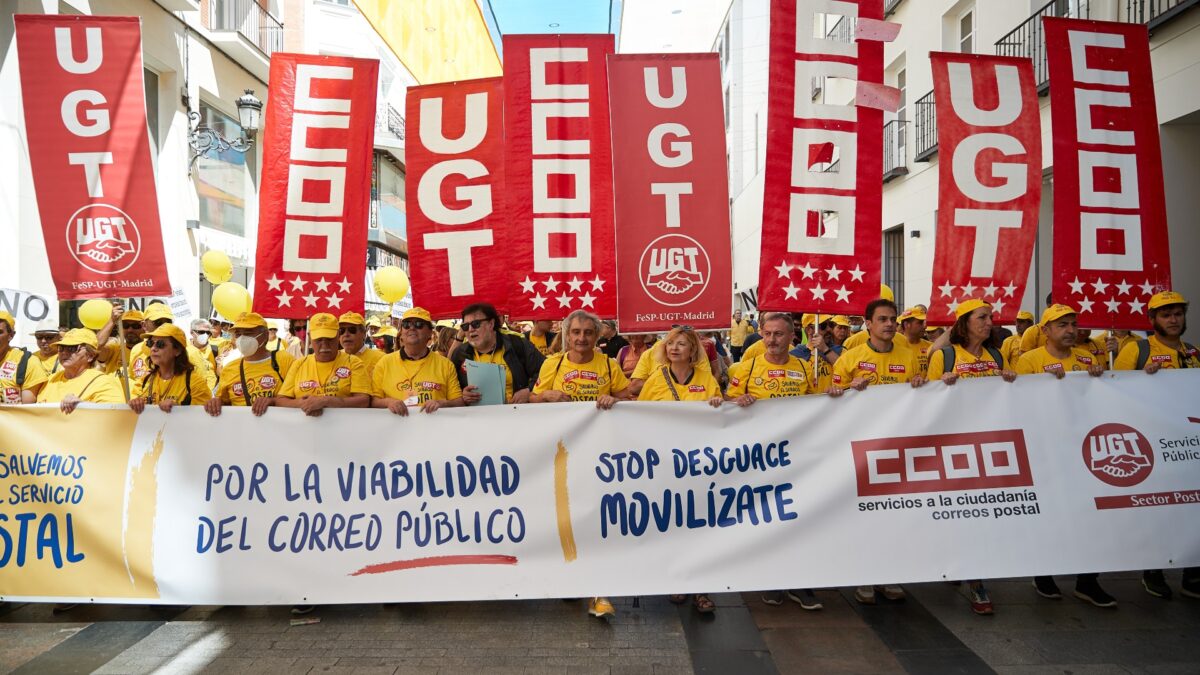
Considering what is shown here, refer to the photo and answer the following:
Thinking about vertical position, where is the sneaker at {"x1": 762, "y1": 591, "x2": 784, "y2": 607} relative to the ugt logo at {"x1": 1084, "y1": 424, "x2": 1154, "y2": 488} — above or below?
below

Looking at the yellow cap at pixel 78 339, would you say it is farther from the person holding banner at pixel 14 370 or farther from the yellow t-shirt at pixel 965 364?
the yellow t-shirt at pixel 965 364

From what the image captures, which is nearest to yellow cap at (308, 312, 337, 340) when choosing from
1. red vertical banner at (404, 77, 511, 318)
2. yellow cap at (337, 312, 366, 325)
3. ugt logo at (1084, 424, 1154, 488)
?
yellow cap at (337, 312, 366, 325)

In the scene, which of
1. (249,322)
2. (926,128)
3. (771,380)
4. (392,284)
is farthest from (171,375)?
(926,128)

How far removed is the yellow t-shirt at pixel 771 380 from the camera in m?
5.41

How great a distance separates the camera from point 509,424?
505 centimetres

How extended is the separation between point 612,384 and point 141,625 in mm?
3094

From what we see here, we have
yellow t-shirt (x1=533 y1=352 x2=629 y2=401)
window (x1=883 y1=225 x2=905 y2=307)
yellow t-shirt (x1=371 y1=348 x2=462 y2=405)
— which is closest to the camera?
yellow t-shirt (x1=533 y1=352 x2=629 y2=401)

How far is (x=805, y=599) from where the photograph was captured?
5.20 meters

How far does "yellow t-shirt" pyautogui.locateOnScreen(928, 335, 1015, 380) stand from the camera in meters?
5.69

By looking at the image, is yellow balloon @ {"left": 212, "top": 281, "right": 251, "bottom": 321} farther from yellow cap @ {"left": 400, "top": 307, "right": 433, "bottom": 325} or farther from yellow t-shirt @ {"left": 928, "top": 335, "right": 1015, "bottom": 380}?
yellow t-shirt @ {"left": 928, "top": 335, "right": 1015, "bottom": 380}

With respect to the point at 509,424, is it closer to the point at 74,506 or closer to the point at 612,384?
the point at 612,384

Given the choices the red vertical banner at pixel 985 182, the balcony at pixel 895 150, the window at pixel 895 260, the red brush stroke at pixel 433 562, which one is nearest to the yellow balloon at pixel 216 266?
the red brush stroke at pixel 433 562

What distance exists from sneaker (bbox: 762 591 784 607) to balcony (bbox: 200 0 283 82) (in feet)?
47.9

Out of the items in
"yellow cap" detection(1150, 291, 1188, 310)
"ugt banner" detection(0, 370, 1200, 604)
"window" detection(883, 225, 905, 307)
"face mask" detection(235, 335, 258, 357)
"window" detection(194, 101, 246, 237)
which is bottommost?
"ugt banner" detection(0, 370, 1200, 604)
